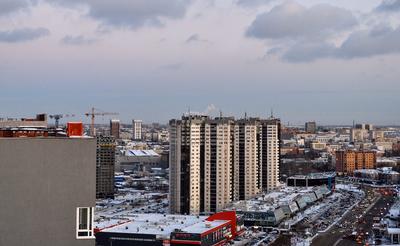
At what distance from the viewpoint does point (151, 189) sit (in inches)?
1214

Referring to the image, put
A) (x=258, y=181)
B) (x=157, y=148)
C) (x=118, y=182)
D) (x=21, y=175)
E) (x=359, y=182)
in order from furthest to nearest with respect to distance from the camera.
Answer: (x=157, y=148)
(x=359, y=182)
(x=118, y=182)
(x=258, y=181)
(x=21, y=175)

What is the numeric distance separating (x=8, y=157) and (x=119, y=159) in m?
39.1

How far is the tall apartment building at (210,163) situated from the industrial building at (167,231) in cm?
328

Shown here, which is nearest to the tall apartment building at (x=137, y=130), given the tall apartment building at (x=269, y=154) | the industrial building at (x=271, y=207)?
the industrial building at (x=271, y=207)

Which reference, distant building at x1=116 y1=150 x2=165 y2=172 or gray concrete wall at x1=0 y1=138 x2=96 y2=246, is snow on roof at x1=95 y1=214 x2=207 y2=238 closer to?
gray concrete wall at x1=0 y1=138 x2=96 y2=246

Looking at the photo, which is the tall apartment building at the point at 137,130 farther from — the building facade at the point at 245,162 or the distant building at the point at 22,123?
the distant building at the point at 22,123

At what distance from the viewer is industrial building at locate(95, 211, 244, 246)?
45.6 ft

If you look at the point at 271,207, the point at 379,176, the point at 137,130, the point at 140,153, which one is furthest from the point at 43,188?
the point at 137,130

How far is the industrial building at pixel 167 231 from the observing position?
1389cm

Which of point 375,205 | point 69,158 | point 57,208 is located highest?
point 69,158

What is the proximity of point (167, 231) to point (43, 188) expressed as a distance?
1178 cm

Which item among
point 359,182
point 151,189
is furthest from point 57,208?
point 359,182

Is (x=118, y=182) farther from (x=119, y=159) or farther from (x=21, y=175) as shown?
(x=21, y=175)

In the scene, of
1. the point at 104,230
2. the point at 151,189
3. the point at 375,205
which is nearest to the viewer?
the point at 104,230
